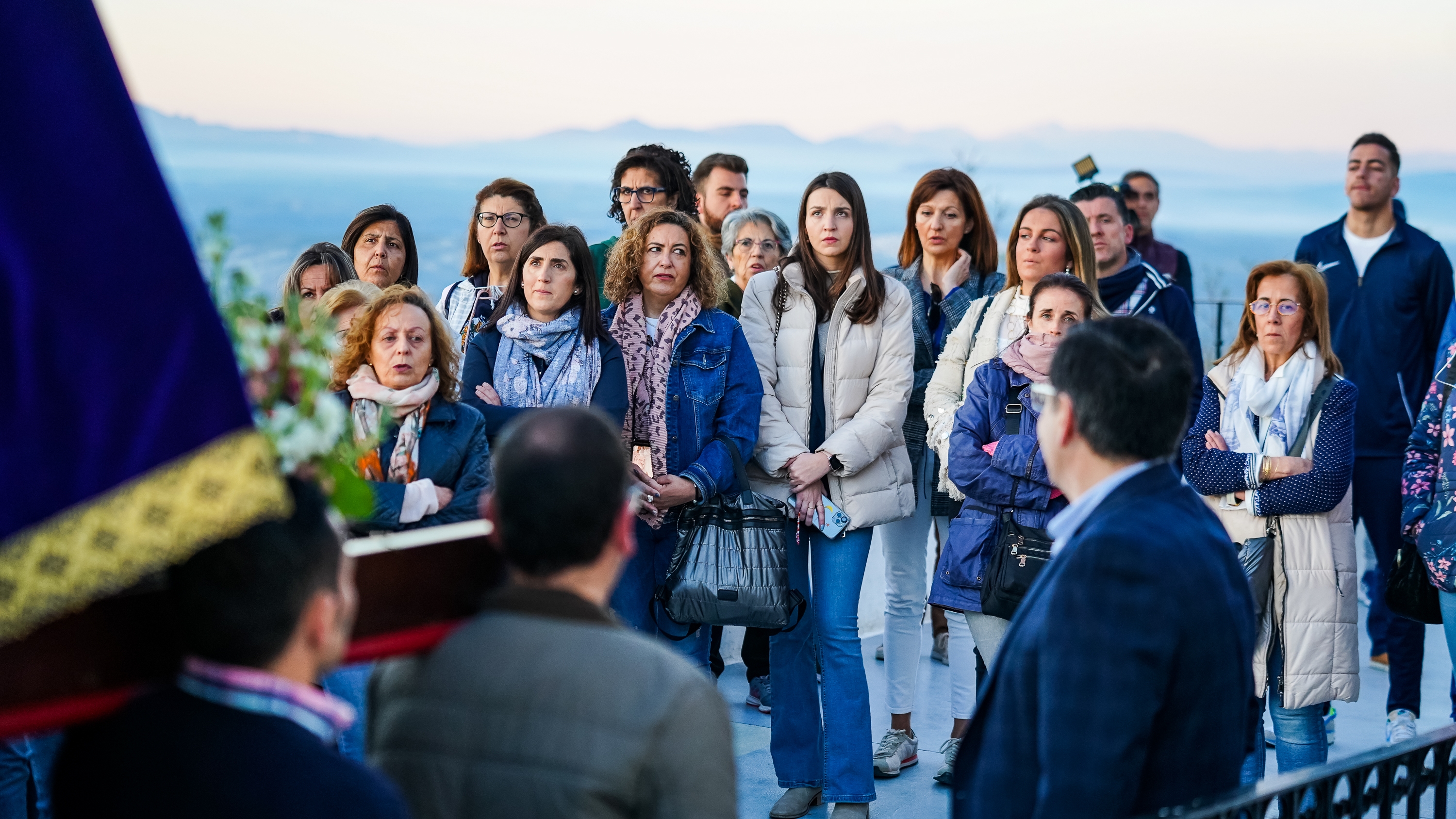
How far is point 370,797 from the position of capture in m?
1.36

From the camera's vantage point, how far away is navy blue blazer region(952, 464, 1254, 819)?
193 cm

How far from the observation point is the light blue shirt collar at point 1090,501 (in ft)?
6.70

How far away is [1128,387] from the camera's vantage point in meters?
2.01

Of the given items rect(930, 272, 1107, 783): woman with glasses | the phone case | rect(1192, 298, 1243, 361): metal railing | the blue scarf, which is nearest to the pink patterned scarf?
the blue scarf

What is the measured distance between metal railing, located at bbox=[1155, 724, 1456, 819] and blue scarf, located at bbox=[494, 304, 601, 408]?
7.50ft

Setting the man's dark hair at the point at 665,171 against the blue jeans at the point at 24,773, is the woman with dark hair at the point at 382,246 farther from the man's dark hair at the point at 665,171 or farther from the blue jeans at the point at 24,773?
the blue jeans at the point at 24,773

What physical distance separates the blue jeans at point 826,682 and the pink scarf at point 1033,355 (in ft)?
2.29

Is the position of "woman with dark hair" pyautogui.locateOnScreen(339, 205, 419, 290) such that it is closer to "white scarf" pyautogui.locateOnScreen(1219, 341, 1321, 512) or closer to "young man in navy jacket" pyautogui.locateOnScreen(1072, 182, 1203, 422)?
"young man in navy jacket" pyautogui.locateOnScreen(1072, 182, 1203, 422)

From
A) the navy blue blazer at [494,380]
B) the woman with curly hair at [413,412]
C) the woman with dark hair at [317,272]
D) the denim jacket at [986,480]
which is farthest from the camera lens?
the woman with dark hair at [317,272]

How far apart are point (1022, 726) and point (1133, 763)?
17 centimetres

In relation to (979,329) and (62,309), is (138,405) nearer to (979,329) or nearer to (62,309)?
(62,309)

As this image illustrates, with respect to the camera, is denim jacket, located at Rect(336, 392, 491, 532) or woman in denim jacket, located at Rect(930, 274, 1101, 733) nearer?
denim jacket, located at Rect(336, 392, 491, 532)

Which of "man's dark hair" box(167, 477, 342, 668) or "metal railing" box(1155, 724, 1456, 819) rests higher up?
"man's dark hair" box(167, 477, 342, 668)

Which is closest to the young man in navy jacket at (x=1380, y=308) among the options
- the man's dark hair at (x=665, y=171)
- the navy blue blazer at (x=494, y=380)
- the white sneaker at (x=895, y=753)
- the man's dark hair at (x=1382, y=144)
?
the man's dark hair at (x=1382, y=144)
